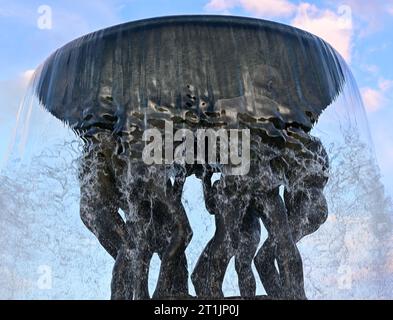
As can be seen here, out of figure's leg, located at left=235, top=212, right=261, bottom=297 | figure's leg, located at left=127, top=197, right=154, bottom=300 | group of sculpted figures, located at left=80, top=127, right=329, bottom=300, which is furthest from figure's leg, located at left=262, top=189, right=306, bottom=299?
figure's leg, located at left=127, top=197, right=154, bottom=300

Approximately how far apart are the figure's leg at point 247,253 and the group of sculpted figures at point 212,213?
0.01m

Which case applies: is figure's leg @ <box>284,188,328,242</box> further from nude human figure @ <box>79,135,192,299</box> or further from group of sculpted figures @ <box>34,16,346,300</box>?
nude human figure @ <box>79,135,192,299</box>

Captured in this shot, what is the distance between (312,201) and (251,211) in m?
0.79

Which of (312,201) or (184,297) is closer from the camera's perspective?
(184,297)

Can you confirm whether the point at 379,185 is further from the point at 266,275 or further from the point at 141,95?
the point at 141,95

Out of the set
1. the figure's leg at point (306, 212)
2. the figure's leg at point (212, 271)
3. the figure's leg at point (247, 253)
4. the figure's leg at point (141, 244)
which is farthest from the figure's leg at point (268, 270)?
the figure's leg at point (141, 244)

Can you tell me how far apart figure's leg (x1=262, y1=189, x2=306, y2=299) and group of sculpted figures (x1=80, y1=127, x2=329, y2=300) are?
0.04ft

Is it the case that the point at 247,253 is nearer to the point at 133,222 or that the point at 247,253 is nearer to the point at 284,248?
the point at 284,248

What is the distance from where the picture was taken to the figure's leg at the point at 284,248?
8641 millimetres

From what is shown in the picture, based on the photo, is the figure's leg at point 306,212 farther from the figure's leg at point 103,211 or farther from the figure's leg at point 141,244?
the figure's leg at point 103,211

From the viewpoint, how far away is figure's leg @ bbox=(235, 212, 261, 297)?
902 centimetres
